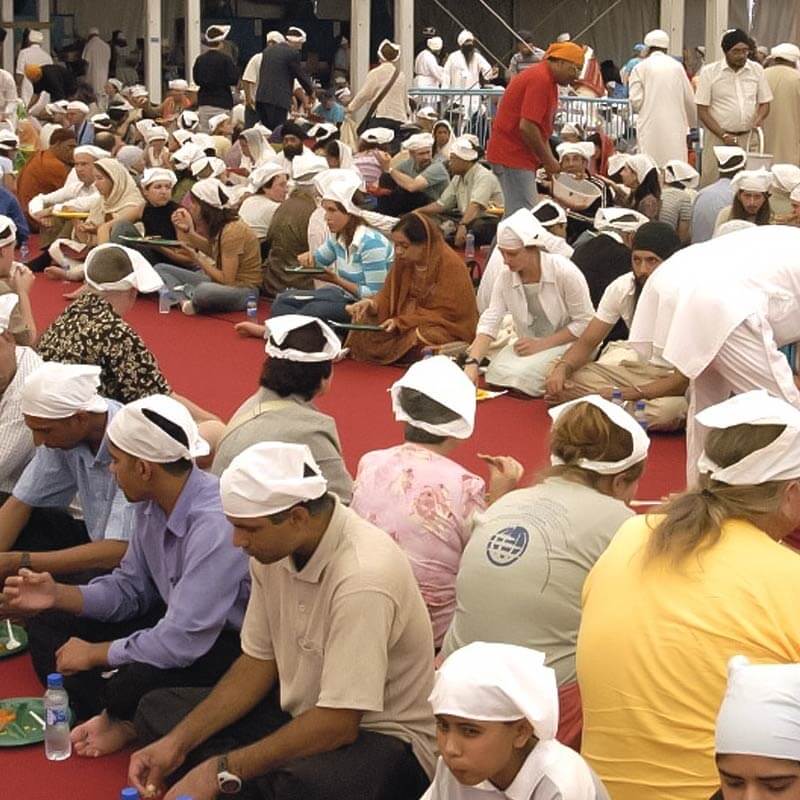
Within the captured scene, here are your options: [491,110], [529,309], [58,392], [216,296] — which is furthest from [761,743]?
[491,110]

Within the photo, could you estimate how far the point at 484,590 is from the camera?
11.5 feet

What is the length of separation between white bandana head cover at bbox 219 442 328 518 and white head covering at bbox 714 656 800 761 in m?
1.26

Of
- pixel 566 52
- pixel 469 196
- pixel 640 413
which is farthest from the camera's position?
pixel 469 196

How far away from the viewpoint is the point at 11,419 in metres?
4.98

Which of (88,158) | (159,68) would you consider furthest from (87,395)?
(159,68)

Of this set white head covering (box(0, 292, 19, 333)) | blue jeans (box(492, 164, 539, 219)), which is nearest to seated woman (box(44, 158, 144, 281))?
blue jeans (box(492, 164, 539, 219))

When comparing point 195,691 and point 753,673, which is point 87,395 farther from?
point 753,673

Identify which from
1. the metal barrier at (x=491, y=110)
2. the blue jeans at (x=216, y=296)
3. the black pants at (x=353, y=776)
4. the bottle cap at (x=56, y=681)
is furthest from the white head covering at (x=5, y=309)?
the metal barrier at (x=491, y=110)

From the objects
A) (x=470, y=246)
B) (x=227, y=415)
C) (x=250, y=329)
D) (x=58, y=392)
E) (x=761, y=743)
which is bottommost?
(x=470, y=246)

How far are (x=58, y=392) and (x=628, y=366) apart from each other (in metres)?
3.09

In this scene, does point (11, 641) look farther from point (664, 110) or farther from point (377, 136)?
point (377, 136)

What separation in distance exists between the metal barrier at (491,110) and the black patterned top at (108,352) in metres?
8.90

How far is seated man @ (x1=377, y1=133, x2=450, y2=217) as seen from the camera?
1160 cm

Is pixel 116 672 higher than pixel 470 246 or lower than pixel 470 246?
higher
